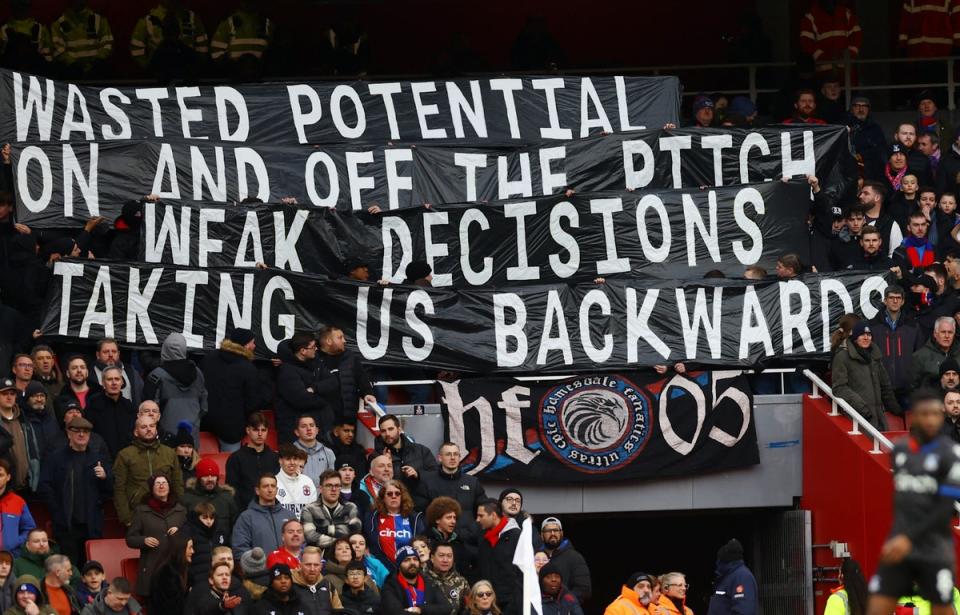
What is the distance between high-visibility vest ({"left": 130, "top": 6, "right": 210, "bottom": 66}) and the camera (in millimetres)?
26422

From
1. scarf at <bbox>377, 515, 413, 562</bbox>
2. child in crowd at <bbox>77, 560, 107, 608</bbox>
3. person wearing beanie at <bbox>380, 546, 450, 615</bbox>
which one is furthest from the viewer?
scarf at <bbox>377, 515, 413, 562</bbox>

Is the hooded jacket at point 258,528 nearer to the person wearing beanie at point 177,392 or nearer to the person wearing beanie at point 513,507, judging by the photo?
the person wearing beanie at point 177,392

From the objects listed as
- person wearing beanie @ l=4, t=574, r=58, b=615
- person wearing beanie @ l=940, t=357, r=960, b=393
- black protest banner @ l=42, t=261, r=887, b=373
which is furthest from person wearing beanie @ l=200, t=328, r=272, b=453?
person wearing beanie @ l=940, t=357, r=960, b=393

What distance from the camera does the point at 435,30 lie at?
3053cm

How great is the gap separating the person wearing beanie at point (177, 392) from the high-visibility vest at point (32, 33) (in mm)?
7851

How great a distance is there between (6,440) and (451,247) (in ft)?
19.7

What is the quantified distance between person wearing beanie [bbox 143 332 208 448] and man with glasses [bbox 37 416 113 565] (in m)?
1.05

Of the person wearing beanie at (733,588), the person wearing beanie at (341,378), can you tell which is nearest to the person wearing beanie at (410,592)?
the person wearing beanie at (341,378)

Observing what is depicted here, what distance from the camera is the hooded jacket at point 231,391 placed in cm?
1966

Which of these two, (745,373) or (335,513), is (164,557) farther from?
(745,373)

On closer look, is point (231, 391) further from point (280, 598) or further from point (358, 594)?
point (280, 598)

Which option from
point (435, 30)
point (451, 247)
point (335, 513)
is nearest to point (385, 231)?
point (451, 247)

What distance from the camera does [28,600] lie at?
52.5ft

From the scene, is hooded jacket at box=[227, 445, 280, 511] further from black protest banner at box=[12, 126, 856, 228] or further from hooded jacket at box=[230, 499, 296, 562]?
black protest banner at box=[12, 126, 856, 228]
